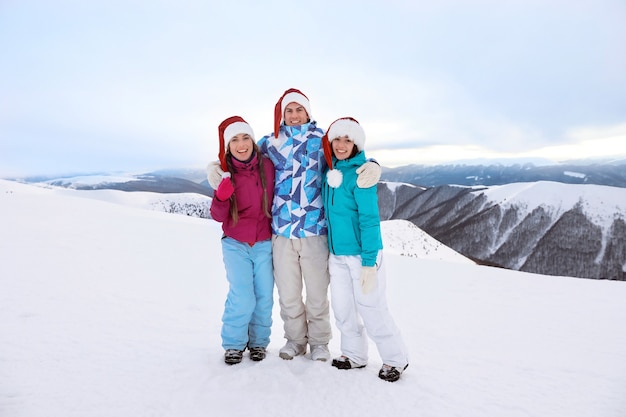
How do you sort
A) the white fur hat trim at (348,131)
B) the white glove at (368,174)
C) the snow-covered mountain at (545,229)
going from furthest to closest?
the snow-covered mountain at (545,229)
the white fur hat trim at (348,131)
the white glove at (368,174)

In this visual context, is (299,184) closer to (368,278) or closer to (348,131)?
(348,131)

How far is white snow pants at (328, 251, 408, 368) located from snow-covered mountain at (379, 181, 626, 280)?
77275 millimetres

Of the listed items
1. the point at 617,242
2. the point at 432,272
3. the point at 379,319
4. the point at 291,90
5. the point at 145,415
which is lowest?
the point at 617,242

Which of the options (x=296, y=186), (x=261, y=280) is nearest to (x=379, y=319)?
(x=261, y=280)

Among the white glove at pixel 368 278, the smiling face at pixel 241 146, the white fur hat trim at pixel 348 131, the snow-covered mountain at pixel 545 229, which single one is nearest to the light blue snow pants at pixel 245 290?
the smiling face at pixel 241 146

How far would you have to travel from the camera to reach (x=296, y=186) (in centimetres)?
316

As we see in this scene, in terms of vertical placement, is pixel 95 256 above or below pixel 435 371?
above

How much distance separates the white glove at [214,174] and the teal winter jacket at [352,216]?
3.00 ft

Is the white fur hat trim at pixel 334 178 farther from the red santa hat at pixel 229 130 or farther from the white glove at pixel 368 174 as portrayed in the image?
the red santa hat at pixel 229 130

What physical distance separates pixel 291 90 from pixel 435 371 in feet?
9.69

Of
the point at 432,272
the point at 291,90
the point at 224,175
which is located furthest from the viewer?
the point at 432,272

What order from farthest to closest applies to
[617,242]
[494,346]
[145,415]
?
[617,242] < [494,346] < [145,415]

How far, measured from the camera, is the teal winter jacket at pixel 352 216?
2.93 meters

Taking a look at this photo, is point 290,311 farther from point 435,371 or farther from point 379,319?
point 435,371
